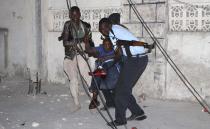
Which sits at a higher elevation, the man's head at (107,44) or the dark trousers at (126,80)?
the man's head at (107,44)

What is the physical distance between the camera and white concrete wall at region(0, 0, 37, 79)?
33.2 ft

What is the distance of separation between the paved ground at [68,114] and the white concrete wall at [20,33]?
5.04 feet

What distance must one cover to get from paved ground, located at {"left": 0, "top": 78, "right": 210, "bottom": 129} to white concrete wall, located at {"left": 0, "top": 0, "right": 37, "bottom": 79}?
1536 millimetres

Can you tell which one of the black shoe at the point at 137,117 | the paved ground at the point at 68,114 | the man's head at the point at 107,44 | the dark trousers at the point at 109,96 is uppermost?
the man's head at the point at 107,44

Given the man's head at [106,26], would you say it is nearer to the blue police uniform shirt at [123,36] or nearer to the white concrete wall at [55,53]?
the blue police uniform shirt at [123,36]

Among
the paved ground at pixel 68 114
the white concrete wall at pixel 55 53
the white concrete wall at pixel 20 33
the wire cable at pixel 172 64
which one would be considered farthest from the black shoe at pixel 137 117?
the white concrete wall at pixel 20 33

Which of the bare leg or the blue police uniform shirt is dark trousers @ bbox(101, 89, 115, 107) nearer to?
the bare leg

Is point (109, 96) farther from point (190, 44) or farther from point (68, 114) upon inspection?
point (190, 44)

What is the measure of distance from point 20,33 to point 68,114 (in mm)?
3957

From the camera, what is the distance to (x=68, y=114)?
283 inches

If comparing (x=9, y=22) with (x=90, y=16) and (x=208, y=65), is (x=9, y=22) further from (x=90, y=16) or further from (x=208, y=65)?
(x=208, y=65)

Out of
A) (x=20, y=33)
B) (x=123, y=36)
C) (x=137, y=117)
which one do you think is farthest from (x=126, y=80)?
(x=20, y=33)

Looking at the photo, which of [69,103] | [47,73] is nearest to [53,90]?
[47,73]

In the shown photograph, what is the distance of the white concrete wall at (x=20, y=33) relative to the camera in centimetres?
1012
